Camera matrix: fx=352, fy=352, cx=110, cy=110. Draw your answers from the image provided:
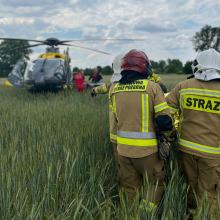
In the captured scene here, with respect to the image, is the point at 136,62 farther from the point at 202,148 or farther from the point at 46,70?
the point at 46,70

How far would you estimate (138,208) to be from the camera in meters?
2.20

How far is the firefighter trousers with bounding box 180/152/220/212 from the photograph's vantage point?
11.1ft

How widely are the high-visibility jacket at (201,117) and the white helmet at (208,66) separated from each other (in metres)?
0.07

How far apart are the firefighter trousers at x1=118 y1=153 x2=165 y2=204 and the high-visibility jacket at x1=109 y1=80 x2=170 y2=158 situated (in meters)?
0.09

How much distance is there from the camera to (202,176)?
3441mm

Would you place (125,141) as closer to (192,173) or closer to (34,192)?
(192,173)

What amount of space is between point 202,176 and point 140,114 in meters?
0.86

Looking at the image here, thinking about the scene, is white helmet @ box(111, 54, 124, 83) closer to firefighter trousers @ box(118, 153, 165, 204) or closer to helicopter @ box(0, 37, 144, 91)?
firefighter trousers @ box(118, 153, 165, 204)

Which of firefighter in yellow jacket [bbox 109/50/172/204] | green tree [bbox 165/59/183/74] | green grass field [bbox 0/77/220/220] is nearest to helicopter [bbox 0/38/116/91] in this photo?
green grass field [bbox 0/77/220/220]

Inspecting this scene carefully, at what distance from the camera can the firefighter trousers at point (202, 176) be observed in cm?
339

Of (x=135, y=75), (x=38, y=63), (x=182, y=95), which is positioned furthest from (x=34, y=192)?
(x=38, y=63)

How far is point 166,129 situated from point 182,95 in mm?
459

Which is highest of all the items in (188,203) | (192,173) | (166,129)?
(166,129)

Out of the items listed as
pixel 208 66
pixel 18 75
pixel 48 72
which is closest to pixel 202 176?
pixel 208 66
